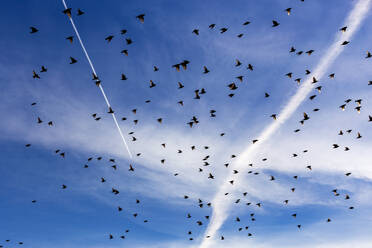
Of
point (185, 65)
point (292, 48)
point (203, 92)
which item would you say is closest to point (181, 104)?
point (203, 92)

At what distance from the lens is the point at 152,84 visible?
30938 millimetres

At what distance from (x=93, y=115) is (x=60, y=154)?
705 centimetres

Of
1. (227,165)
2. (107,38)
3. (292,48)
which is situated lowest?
(227,165)

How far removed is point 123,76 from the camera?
3092cm

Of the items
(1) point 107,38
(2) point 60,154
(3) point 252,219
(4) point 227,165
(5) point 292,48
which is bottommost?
(3) point 252,219

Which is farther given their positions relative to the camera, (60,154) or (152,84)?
(60,154)

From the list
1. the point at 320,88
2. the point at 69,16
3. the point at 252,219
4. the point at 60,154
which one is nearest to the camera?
the point at 69,16

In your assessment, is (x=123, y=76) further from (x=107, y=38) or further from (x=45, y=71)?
(x=45, y=71)

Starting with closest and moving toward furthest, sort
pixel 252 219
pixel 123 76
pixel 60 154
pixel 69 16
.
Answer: pixel 69 16 < pixel 123 76 < pixel 60 154 < pixel 252 219

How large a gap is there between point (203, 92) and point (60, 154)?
740 inches

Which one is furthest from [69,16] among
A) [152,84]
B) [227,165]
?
[227,165]

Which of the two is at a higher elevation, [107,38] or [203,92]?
[107,38]

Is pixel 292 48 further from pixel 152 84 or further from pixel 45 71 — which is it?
pixel 45 71

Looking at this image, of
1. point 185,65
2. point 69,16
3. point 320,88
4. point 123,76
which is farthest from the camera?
point 320,88
